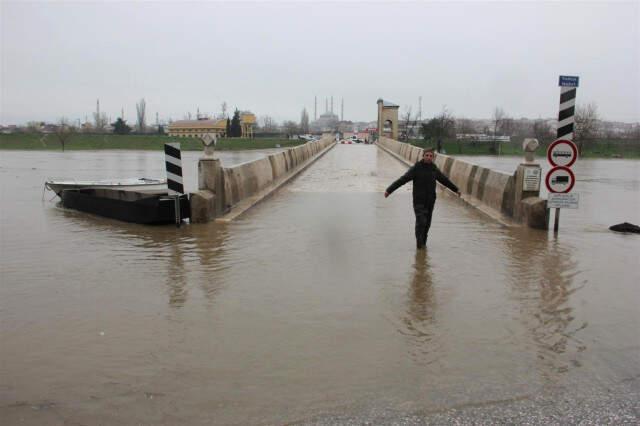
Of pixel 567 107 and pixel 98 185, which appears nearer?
pixel 567 107

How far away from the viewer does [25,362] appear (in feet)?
14.0

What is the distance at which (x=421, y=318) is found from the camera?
17.4 feet

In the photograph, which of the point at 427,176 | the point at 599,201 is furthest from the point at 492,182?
the point at 599,201

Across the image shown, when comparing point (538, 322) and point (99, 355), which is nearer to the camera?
point (99, 355)

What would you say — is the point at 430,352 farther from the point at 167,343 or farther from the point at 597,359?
the point at 167,343

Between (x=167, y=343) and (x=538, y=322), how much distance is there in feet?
10.6

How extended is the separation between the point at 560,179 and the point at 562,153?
0.43 meters

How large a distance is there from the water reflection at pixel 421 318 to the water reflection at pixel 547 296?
2.63 ft

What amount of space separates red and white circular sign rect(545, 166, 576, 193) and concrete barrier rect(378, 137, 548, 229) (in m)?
0.44

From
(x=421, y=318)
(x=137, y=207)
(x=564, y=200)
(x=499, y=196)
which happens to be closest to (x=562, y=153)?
(x=564, y=200)

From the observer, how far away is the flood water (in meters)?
3.71

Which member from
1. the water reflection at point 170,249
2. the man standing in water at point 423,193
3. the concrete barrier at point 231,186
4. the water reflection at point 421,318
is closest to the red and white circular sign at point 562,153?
the man standing in water at point 423,193

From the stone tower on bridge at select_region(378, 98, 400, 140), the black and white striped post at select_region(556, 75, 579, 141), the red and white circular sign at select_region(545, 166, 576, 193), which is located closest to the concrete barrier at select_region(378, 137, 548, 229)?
the red and white circular sign at select_region(545, 166, 576, 193)

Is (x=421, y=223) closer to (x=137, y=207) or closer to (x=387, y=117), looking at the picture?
(x=137, y=207)
